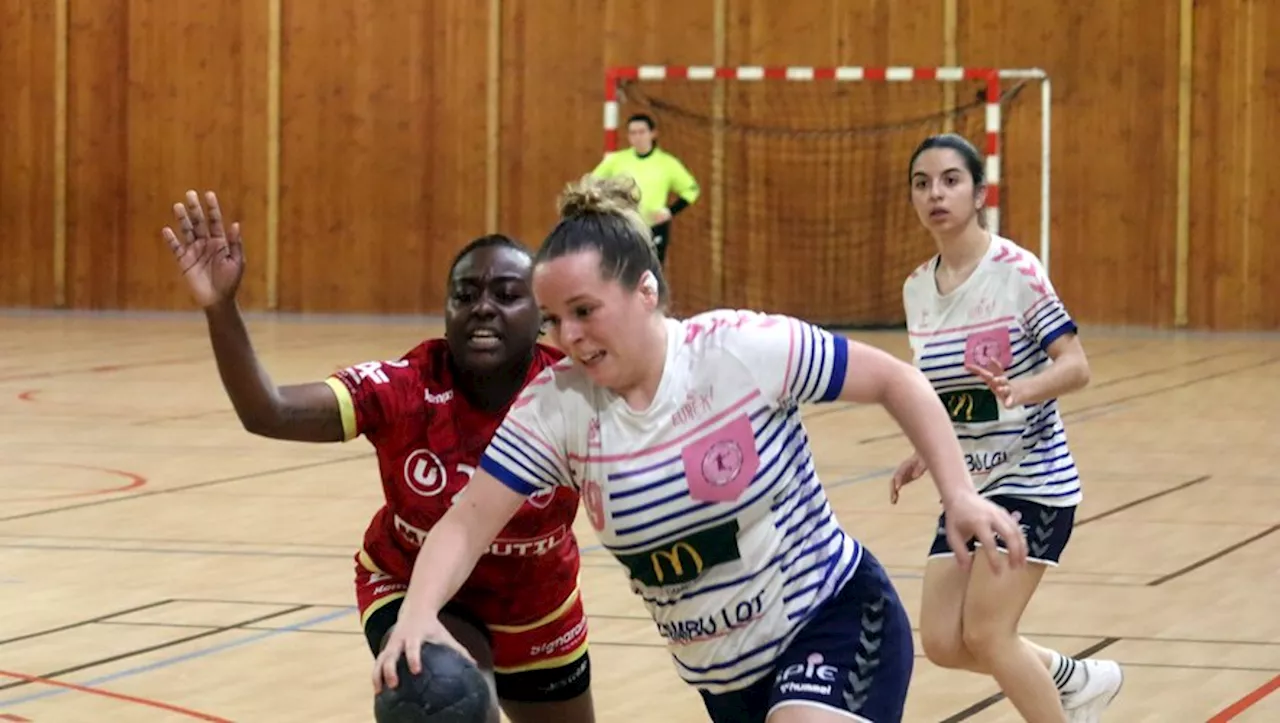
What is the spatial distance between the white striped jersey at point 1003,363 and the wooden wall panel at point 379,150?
14844 millimetres

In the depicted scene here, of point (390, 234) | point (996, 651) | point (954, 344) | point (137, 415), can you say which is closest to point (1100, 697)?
point (996, 651)

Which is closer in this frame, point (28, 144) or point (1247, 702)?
point (1247, 702)

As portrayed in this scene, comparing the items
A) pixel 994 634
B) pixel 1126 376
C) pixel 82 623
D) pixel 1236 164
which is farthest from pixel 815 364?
pixel 1236 164

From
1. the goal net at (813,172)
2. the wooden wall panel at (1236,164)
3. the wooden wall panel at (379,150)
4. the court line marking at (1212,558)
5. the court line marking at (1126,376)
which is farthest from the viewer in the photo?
the wooden wall panel at (379,150)

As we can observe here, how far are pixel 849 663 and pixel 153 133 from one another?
724 inches

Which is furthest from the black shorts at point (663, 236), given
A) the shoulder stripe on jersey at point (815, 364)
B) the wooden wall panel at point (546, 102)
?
the shoulder stripe on jersey at point (815, 364)

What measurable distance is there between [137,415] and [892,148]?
8.82m

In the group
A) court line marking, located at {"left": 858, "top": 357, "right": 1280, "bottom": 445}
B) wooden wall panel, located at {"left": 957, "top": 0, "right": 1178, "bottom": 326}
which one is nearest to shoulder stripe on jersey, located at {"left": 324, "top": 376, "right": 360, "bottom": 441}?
court line marking, located at {"left": 858, "top": 357, "right": 1280, "bottom": 445}

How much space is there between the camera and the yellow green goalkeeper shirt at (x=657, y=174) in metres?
17.8

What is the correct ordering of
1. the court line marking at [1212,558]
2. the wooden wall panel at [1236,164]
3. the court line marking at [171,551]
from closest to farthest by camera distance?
1. the court line marking at [1212,558]
2. the court line marking at [171,551]
3. the wooden wall panel at [1236,164]

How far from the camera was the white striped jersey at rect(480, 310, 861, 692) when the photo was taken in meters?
3.46

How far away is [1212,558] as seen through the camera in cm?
793

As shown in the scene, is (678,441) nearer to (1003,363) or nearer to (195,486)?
(1003,363)

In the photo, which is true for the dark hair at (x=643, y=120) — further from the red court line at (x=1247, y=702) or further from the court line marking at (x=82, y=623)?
the red court line at (x=1247, y=702)
